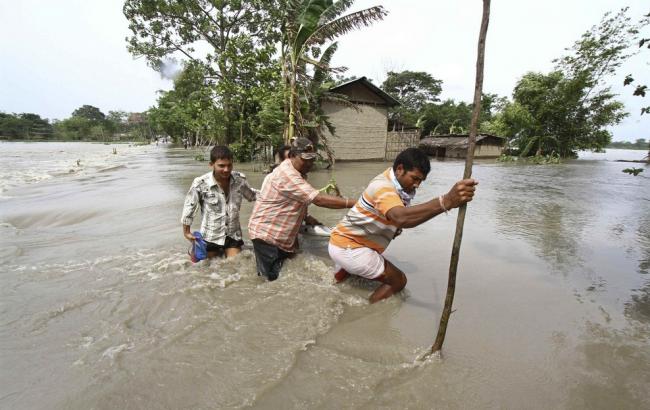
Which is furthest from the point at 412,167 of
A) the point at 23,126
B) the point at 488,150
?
the point at 23,126

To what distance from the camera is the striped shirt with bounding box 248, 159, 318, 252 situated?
3.23 meters

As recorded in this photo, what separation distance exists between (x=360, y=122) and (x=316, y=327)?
17.0 metres

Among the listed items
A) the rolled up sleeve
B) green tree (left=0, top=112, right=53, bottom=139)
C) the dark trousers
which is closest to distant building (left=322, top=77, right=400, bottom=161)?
the rolled up sleeve

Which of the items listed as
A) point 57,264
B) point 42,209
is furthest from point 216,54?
point 57,264

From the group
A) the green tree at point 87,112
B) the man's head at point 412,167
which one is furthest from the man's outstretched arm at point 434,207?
the green tree at point 87,112

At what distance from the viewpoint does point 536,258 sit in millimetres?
4305

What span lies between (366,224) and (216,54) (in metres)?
18.0

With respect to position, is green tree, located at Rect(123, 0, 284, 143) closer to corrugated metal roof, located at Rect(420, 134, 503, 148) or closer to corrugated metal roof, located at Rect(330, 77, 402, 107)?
corrugated metal roof, located at Rect(330, 77, 402, 107)

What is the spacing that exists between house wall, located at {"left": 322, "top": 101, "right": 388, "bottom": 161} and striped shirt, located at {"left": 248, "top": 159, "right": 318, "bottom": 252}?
1401cm

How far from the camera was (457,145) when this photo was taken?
79.9 feet

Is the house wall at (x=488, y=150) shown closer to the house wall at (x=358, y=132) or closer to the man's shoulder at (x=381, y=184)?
the house wall at (x=358, y=132)

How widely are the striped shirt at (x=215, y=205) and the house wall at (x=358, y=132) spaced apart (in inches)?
537

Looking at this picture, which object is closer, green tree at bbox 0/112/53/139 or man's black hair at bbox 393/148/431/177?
man's black hair at bbox 393/148/431/177

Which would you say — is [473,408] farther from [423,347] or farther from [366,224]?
[366,224]
